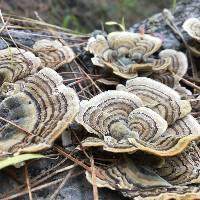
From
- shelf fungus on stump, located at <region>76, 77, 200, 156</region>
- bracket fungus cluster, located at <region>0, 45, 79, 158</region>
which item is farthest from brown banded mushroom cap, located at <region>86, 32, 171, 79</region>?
bracket fungus cluster, located at <region>0, 45, 79, 158</region>

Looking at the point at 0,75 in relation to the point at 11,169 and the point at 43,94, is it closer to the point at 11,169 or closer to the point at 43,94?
the point at 43,94

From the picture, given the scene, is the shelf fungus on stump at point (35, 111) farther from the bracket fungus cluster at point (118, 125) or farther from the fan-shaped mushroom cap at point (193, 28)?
the fan-shaped mushroom cap at point (193, 28)

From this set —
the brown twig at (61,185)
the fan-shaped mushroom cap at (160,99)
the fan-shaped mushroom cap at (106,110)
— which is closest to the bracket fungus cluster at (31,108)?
the fan-shaped mushroom cap at (106,110)

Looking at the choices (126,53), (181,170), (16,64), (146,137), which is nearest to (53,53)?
(16,64)

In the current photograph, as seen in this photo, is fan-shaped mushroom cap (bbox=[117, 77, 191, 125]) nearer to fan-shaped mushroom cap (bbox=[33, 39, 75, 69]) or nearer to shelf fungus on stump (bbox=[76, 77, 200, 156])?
shelf fungus on stump (bbox=[76, 77, 200, 156])

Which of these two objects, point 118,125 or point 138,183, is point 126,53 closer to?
point 118,125

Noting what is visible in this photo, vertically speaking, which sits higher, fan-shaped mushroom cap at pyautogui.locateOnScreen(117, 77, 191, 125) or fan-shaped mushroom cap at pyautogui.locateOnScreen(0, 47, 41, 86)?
fan-shaped mushroom cap at pyautogui.locateOnScreen(0, 47, 41, 86)

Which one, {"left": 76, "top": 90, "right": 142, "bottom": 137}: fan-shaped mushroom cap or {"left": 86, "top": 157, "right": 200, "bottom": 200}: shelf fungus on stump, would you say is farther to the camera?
{"left": 76, "top": 90, "right": 142, "bottom": 137}: fan-shaped mushroom cap
